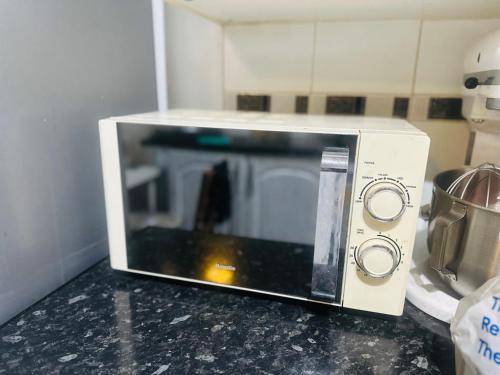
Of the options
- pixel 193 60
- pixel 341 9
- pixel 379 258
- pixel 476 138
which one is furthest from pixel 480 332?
pixel 193 60

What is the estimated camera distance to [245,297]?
63cm

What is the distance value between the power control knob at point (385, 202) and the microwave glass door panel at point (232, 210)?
39 millimetres

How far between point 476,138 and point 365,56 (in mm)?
285

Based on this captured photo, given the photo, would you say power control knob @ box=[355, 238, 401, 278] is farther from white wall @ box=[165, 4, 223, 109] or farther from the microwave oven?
white wall @ box=[165, 4, 223, 109]

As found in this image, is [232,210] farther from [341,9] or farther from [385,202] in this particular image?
[341,9]

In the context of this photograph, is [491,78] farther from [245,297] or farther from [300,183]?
[245,297]

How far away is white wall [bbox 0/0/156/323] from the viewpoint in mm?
531

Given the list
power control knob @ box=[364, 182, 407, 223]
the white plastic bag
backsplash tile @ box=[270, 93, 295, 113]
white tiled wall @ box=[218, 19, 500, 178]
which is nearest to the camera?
the white plastic bag

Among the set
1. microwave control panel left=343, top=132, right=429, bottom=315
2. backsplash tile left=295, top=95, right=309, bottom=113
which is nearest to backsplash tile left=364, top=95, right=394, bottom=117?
backsplash tile left=295, top=95, right=309, bottom=113

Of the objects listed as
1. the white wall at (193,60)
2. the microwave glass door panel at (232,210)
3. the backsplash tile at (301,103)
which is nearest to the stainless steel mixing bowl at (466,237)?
the microwave glass door panel at (232,210)

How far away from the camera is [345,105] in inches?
33.2

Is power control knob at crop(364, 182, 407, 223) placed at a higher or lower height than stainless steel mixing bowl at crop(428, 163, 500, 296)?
higher

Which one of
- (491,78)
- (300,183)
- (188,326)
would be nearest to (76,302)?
(188,326)

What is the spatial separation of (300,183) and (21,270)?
46 centimetres
